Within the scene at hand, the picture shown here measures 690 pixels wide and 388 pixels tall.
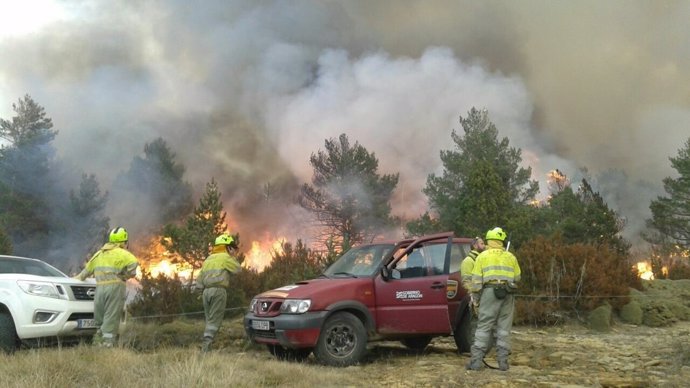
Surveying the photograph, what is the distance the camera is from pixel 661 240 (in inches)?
1590

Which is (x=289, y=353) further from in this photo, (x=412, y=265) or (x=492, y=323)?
(x=492, y=323)

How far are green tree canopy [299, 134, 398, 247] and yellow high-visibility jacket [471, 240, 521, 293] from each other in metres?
29.4

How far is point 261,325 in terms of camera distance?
7.47 metres

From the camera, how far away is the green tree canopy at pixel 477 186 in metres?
24.1

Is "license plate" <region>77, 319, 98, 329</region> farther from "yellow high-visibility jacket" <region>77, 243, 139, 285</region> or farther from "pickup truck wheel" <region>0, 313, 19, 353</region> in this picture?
"pickup truck wheel" <region>0, 313, 19, 353</region>

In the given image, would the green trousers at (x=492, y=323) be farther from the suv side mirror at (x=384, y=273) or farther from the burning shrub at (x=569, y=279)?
the burning shrub at (x=569, y=279)

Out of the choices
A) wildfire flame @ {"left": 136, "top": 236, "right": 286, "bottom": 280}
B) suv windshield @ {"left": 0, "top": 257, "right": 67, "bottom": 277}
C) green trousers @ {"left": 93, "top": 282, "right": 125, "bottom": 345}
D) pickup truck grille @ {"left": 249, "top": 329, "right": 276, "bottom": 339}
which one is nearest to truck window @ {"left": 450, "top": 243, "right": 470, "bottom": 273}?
pickup truck grille @ {"left": 249, "top": 329, "right": 276, "bottom": 339}

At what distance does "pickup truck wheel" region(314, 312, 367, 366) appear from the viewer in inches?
284

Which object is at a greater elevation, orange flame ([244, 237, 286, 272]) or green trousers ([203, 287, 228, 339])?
orange flame ([244, 237, 286, 272])

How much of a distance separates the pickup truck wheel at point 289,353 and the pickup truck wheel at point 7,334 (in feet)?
10.6

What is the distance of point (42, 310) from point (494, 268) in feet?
18.9

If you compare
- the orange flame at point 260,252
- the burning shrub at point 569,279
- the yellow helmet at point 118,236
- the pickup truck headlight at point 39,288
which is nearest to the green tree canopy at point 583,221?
the burning shrub at point 569,279

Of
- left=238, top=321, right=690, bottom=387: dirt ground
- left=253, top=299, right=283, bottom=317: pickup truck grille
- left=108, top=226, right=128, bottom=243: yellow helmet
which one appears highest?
left=108, top=226, right=128, bottom=243: yellow helmet

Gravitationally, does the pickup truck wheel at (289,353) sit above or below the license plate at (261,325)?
below
